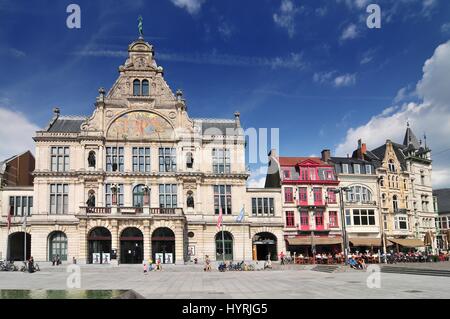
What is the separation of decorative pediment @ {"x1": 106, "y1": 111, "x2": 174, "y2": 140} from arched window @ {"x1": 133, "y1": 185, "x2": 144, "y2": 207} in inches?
241

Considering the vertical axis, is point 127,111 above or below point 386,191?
above

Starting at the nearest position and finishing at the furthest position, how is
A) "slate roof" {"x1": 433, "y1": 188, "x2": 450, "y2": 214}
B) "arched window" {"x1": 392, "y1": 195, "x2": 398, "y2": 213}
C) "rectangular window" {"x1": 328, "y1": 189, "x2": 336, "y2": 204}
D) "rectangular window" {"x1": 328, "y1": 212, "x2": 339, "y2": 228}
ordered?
"rectangular window" {"x1": 328, "y1": 212, "x2": 339, "y2": 228} < "rectangular window" {"x1": 328, "y1": 189, "x2": 336, "y2": 204} < "arched window" {"x1": 392, "y1": 195, "x2": 398, "y2": 213} < "slate roof" {"x1": 433, "y1": 188, "x2": 450, "y2": 214}

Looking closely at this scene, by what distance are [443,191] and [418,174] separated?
17.7m

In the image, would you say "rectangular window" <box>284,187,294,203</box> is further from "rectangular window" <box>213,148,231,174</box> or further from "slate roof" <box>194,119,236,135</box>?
"slate roof" <box>194,119,236,135</box>

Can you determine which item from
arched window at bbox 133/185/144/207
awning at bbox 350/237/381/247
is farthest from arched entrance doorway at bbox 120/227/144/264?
awning at bbox 350/237/381/247

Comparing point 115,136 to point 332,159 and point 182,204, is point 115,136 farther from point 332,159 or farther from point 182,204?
point 332,159

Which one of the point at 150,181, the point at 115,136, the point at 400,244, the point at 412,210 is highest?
the point at 115,136

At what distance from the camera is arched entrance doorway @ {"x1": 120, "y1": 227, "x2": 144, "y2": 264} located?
2026 inches

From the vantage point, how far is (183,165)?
56562 millimetres

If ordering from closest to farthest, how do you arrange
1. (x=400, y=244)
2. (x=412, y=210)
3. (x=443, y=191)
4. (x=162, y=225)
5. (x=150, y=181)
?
1. (x=162, y=225)
2. (x=150, y=181)
3. (x=400, y=244)
4. (x=412, y=210)
5. (x=443, y=191)

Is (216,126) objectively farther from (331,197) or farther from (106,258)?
(106,258)

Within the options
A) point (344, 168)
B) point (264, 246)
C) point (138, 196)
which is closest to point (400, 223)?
point (344, 168)
